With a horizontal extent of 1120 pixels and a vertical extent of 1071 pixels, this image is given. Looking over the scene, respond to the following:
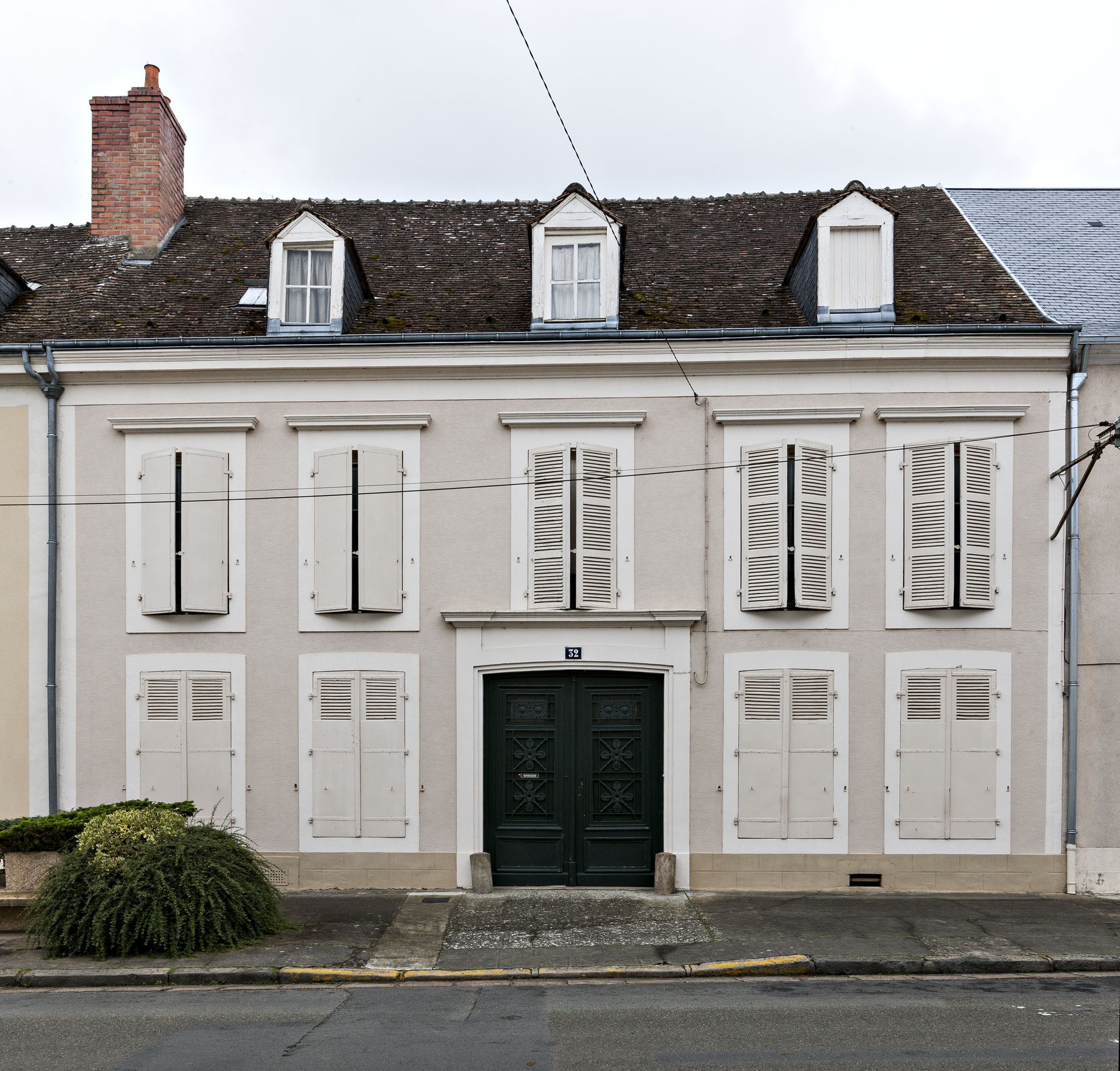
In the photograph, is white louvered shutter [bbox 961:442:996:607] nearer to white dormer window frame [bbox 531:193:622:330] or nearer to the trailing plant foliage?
white dormer window frame [bbox 531:193:622:330]

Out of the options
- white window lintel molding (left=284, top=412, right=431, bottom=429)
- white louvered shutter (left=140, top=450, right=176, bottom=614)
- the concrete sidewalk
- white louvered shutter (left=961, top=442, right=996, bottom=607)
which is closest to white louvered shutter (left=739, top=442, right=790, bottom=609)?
white louvered shutter (left=961, top=442, right=996, bottom=607)

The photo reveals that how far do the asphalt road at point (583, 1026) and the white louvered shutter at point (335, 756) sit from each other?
3277 mm

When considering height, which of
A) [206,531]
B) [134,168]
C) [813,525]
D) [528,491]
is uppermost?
[134,168]

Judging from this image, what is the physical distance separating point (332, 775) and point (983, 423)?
8.36 metres

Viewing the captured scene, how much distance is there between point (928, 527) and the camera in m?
11.5

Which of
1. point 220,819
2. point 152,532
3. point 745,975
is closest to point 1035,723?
point 745,975

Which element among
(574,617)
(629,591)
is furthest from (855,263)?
(574,617)

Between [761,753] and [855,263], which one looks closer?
[761,753]

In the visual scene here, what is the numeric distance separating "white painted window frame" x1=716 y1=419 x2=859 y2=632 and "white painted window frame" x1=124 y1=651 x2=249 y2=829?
5602 mm

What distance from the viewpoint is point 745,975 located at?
342 inches

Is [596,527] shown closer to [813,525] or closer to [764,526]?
[764,526]

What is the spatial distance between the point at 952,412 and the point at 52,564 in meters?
10.4

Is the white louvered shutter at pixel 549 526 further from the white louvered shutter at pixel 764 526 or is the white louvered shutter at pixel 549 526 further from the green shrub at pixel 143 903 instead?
the green shrub at pixel 143 903

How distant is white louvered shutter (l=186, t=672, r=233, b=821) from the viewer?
38.4ft
